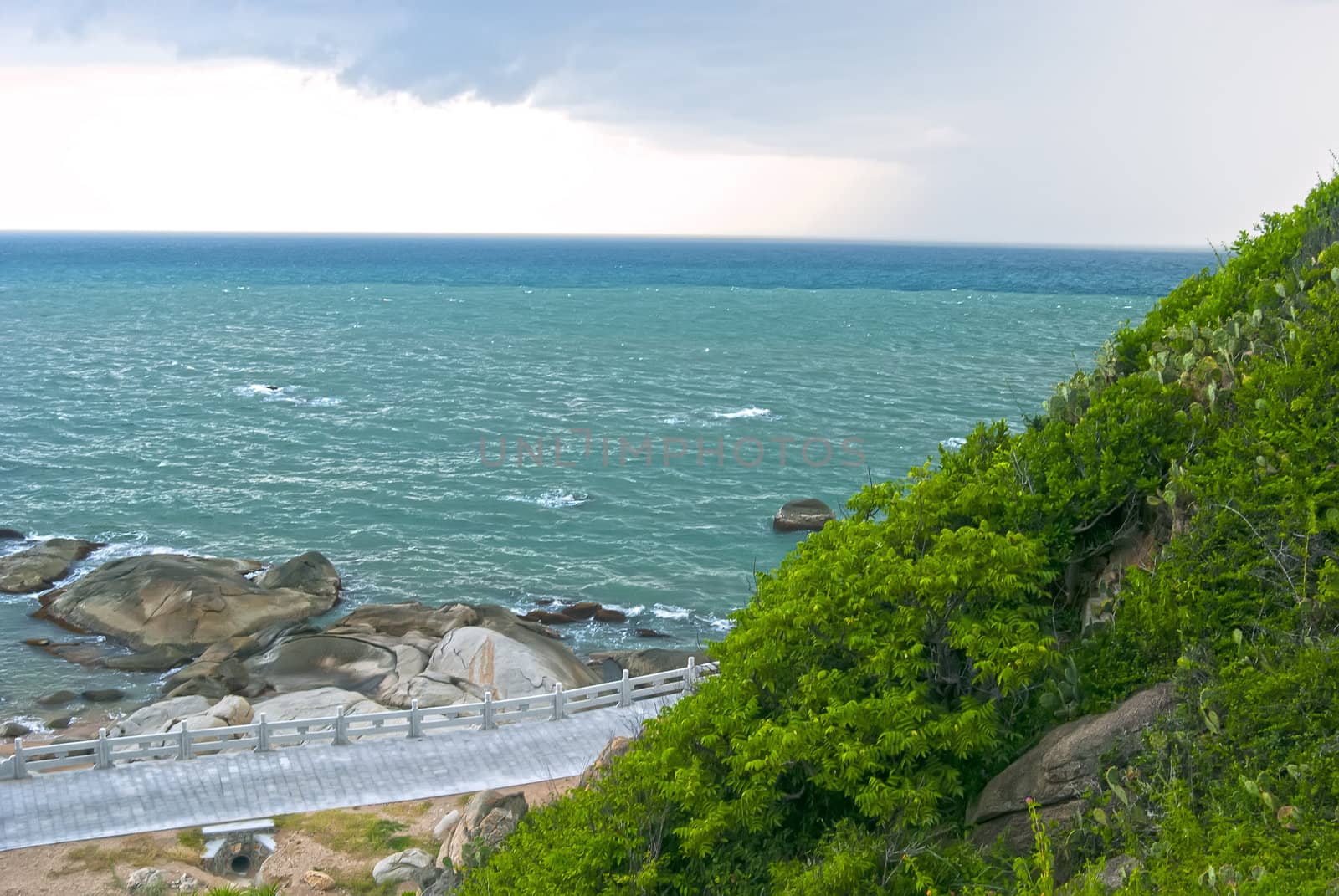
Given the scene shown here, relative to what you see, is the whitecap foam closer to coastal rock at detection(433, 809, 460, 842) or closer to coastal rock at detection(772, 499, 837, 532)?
coastal rock at detection(772, 499, 837, 532)

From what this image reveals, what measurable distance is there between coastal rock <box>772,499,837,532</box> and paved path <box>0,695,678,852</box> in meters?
20.9

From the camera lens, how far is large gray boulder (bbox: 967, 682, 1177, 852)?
1079 cm

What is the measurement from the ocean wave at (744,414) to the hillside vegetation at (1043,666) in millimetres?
45674

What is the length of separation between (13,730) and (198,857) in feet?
42.3

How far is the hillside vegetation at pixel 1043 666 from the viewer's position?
9.91 m

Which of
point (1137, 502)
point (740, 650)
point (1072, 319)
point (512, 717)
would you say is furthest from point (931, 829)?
point (1072, 319)

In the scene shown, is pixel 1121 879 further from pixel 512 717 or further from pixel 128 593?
pixel 128 593

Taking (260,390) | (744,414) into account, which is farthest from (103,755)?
(260,390)

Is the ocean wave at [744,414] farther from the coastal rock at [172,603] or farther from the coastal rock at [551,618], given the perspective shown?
the coastal rock at [172,603]

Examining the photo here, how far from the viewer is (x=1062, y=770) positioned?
11008 millimetres

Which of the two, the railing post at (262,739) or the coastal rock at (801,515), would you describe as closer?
the railing post at (262,739)

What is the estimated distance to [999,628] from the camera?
39.1ft

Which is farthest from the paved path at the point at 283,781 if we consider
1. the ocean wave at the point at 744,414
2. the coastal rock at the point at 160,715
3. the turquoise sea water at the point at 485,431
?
the ocean wave at the point at 744,414

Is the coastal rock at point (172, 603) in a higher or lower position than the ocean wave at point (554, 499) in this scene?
lower
